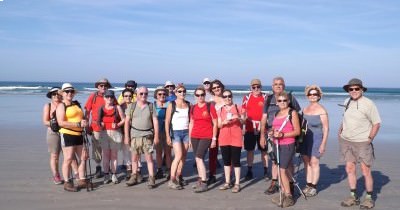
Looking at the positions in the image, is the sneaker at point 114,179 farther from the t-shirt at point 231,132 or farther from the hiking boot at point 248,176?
the hiking boot at point 248,176

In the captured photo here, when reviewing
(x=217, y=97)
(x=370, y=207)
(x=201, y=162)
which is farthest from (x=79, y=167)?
(x=370, y=207)

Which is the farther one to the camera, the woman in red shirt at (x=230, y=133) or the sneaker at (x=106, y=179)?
the sneaker at (x=106, y=179)

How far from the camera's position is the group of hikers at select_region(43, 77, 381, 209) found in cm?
536

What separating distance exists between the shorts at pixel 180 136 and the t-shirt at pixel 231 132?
0.62m

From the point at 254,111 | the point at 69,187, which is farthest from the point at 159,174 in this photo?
the point at 254,111

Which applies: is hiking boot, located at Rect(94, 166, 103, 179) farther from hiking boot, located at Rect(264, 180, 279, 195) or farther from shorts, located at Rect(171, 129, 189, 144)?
hiking boot, located at Rect(264, 180, 279, 195)

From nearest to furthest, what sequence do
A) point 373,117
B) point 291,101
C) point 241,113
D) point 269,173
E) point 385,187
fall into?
point 373,117, point 291,101, point 241,113, point 385,187, point 269,173

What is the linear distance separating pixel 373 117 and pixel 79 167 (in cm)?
475

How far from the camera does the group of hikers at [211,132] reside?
536 cm

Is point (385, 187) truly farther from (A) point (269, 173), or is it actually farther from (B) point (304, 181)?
(A) point (269, 173)

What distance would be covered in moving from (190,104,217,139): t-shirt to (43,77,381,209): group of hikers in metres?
0.02

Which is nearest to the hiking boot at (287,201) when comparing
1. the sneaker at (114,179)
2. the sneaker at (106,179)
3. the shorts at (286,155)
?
the shorts at (286,155)

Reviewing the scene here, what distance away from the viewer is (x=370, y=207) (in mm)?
5316

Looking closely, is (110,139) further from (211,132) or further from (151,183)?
(211,132)
